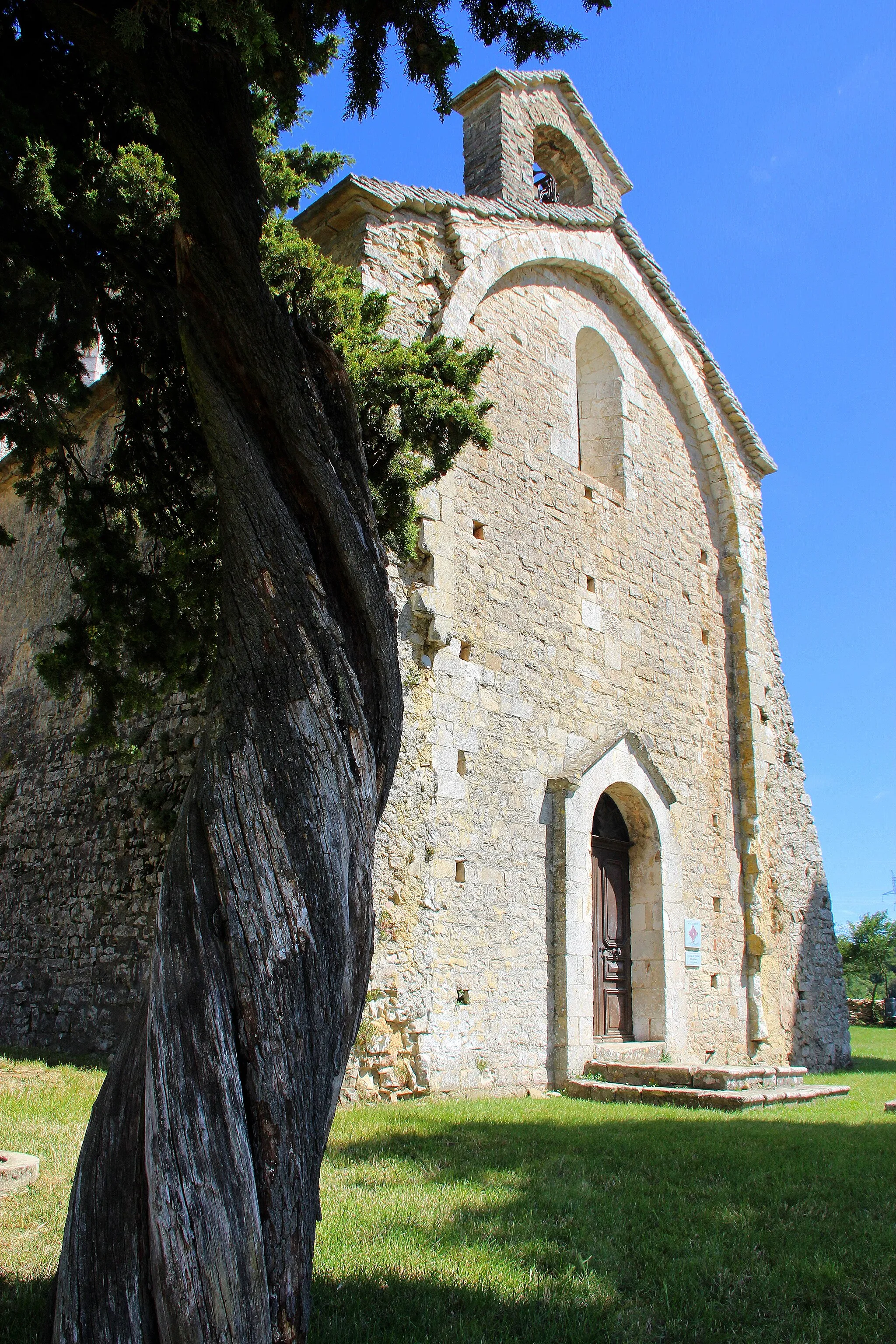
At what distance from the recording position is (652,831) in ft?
29.8

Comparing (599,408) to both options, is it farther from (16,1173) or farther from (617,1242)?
(16,1173)

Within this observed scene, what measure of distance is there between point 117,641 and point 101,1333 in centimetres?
301

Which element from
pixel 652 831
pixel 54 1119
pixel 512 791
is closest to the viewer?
pixel 54 1119

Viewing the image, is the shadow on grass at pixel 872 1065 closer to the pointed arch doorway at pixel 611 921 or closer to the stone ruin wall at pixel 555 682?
the stone ruin wall at pixel 555 682

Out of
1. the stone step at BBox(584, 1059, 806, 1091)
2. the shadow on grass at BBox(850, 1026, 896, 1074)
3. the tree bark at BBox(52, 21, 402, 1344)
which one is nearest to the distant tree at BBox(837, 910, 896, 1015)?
the shadow on grass at BBox(850, 1026, 896, 1074)

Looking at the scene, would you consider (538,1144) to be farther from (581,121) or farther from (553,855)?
(581,121)

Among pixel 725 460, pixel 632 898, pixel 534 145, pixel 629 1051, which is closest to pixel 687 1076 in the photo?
pixel 629 1051

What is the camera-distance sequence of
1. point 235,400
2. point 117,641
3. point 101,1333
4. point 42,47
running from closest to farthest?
point 101,1333, point 235,400, point 42,47, point 117,641

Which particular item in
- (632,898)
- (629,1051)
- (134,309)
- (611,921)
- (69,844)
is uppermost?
(134,309)

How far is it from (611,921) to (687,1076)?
1.86 meters

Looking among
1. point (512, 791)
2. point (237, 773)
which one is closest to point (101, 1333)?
point (237, 773)

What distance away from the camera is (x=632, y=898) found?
916cm

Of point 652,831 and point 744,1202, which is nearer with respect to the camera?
point 744,1202

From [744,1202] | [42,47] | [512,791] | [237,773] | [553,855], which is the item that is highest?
[42,47]
